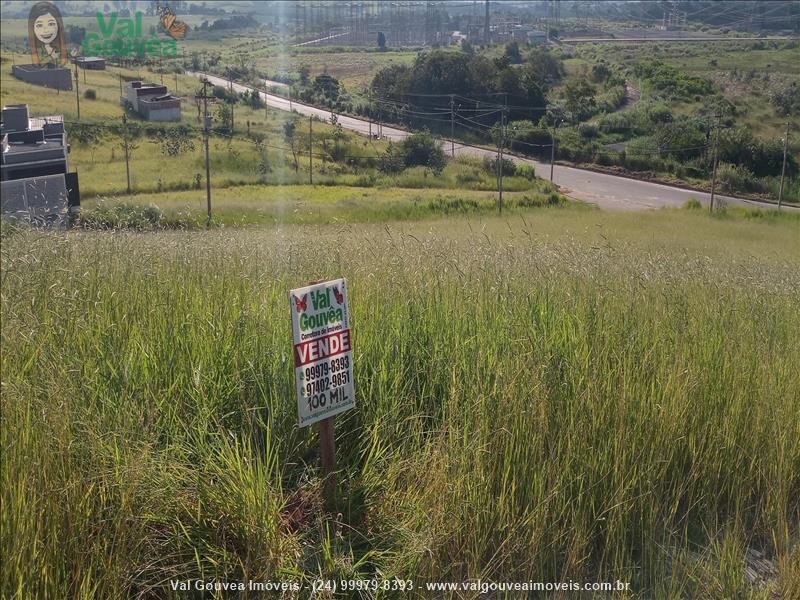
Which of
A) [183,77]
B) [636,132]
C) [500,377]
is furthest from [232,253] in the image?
[636,132]

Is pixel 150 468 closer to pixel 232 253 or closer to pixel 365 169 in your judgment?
pixel 232 253

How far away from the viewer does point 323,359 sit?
11.4ft

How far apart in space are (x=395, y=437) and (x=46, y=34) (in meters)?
4.92

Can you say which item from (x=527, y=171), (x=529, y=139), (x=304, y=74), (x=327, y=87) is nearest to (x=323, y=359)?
(x=304, y=74)

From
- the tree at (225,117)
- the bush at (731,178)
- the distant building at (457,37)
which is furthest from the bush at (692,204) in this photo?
the tree at (225,117)

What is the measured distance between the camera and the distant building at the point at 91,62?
9546 millimetres

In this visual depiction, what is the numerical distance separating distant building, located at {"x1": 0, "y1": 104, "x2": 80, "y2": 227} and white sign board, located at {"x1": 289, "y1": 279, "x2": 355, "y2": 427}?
51.9 inches

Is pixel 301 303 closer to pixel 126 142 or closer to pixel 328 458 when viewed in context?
pixel 328 458

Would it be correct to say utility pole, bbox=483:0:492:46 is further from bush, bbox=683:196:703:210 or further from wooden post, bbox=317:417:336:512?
wooden post, bbox=317:417:336:512

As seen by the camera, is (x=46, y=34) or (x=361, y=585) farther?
(x=46, y=34)

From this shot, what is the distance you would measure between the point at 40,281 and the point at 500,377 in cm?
217

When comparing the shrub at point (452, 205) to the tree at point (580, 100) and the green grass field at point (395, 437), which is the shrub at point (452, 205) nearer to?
the tree at point (580, 100)

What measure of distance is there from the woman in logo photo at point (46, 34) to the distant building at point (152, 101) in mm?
5706

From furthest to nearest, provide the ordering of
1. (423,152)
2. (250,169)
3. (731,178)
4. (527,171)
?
(527,171) < (423,152) < (250,169) < (731,178)
